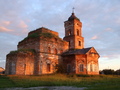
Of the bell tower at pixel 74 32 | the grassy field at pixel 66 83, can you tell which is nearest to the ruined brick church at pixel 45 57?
the bell tower at pixel 74 32

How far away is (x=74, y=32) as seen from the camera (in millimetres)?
33781

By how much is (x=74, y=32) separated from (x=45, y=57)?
36.6 ft

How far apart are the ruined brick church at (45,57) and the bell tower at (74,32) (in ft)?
10.2

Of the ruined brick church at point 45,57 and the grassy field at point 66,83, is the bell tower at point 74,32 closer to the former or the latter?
the ruined brick church at point 45,57

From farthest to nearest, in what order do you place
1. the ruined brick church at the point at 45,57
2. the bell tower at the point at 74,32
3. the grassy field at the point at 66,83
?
the bell tower at the point at 74,32 < the ruined brick church at the point at 45,57 < the grassy field at the point at 66,83

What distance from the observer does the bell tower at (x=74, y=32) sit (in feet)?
109

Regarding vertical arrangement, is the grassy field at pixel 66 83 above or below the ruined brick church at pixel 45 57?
below

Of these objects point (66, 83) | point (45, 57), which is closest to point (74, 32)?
point (45, 57)

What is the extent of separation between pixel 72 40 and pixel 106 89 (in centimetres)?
2438

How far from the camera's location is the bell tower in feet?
109

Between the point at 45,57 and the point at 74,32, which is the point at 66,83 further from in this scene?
the point at 74,32

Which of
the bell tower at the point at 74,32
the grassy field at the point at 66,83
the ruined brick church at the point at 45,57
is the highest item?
the bell tower at the point at 74,32

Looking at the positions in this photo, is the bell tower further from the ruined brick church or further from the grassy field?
the grassy field

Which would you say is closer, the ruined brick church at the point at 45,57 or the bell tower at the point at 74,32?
the ruined brick church at the point at 45,57
